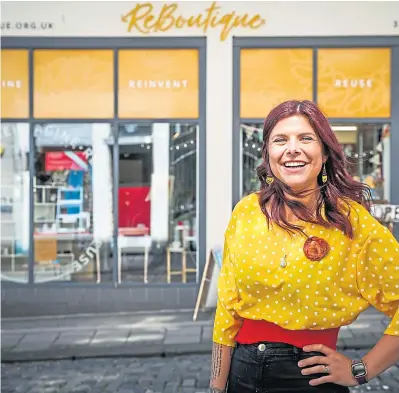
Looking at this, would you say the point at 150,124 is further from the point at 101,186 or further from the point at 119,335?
the point at 119,335

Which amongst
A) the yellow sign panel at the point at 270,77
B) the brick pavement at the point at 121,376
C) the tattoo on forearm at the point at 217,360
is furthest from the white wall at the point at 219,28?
the tattoo on forearm at the point at 217,360

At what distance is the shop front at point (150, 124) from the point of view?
8984mm

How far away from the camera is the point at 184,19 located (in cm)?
896

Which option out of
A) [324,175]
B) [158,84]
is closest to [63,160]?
[158,84]

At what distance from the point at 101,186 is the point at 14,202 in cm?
129

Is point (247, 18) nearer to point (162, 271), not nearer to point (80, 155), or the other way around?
point (80, 155)

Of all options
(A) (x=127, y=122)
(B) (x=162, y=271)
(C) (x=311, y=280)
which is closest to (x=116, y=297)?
(B) (x=162, y=271)

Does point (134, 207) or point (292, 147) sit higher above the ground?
point (292, 147)

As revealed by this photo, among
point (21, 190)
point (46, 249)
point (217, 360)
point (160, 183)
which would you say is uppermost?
point (160, 183)

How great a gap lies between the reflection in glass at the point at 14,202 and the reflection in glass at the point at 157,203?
1.37 meters

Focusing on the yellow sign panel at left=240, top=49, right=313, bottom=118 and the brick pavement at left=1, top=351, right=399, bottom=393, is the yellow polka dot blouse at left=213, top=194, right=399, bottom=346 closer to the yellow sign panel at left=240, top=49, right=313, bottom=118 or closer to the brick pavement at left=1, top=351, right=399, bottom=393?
the brick pavement at left=1, top=351, right=399, bottom=393

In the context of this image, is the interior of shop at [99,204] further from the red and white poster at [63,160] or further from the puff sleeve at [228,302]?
the puff sleeve at [228,302]

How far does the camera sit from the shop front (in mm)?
8984

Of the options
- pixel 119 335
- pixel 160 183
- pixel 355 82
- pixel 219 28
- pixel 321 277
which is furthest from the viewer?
pixel 160 183
